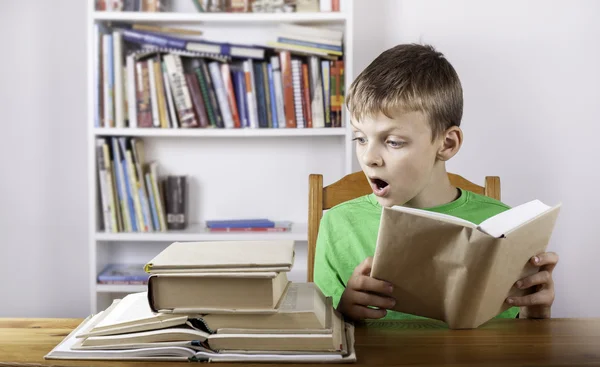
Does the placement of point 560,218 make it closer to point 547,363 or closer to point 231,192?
point 231,192

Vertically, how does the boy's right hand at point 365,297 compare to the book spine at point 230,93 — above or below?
below

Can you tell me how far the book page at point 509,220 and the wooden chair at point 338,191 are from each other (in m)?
0.56

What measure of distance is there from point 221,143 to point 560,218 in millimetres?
1233

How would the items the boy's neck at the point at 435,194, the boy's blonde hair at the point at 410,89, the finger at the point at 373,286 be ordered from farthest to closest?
the boy's neck at the point at 435,194 → the boy's blonde hair at the point at 410,89 → the finger at the point at 373,286

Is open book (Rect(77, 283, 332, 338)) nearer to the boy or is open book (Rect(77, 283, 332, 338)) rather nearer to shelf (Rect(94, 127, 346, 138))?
the boy

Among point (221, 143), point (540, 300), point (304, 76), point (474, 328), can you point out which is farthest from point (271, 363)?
point (221, 143)

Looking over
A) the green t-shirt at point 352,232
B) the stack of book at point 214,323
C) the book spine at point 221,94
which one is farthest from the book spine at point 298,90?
the stack of book at point 214,323

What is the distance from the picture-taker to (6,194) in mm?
2572

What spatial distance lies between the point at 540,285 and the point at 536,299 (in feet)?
0.07

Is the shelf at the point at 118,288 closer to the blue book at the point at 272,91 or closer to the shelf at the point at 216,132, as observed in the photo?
the shelf at the point at 216,132

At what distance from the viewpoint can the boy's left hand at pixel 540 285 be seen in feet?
3.05

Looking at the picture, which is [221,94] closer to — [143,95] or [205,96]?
[205,96]

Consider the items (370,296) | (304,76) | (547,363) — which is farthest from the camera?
(304,76)

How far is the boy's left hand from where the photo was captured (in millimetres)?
931
